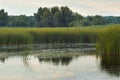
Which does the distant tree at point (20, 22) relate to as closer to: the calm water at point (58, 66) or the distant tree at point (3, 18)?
the distant tree at point (3, 18)

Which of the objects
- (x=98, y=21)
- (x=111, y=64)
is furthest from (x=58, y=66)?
(x=98, y=21)

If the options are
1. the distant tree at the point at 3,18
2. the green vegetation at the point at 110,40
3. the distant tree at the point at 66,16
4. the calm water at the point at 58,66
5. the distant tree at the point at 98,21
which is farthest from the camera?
the distant tree at the point at 98,21

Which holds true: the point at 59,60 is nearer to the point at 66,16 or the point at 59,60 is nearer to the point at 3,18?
the point at 3,18

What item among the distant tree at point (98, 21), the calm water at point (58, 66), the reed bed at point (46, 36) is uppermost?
the distant tree at point (98, 21)

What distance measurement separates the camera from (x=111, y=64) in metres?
18.6

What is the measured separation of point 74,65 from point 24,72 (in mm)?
3142

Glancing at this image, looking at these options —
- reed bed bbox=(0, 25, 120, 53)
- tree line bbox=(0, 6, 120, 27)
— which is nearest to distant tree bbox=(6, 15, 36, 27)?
tree line bbox=(0, 6, 120, 27)

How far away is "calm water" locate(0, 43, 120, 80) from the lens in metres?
15.3

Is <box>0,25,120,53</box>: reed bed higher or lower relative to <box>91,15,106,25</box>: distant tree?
lower

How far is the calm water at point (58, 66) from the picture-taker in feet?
50.1

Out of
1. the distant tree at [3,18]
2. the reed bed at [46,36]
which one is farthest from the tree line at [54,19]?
the reed bed at [46,36]

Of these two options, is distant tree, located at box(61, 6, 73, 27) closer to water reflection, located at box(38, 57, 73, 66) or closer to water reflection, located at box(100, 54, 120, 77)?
water reflection, located at box(100, 54, 120, 77)

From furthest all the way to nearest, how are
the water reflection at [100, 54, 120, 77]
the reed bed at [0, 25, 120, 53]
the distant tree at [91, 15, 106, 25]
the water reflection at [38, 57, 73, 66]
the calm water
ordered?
the distant tree at [91, 15, 106, 25]
the reed bed at [0, 25, 120, 53]
the water reflection at [38, 57, 73, 66]
the water reflection at [100, 54, 120, 77]
the calm water

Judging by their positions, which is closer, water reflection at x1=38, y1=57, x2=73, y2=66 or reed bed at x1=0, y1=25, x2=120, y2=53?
water reflection at x1=38, y1=57, x2=73, y2=66
